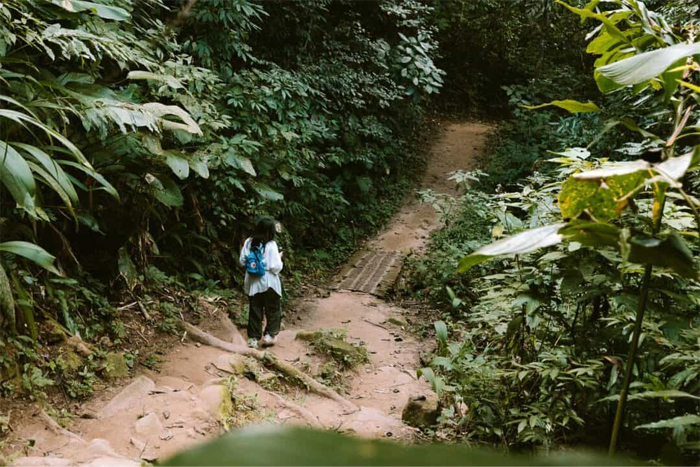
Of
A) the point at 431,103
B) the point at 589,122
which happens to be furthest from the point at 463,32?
the point at 589,122

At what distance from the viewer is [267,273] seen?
465cm

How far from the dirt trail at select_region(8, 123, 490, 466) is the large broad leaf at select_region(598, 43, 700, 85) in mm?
2114

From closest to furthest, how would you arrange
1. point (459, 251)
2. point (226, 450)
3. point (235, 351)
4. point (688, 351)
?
point (226, 450) → point (688, 351) → point (235, 351) → point (459, 251)

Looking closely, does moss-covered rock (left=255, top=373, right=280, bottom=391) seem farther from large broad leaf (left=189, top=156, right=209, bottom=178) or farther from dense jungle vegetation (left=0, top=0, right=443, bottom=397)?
large broad leaf (left=189, top=156, right=209, bottom=178)

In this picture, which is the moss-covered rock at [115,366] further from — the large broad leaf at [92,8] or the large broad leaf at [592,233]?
the large broad leaf at [592,233]

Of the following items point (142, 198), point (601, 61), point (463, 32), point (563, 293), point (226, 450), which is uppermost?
point (463, 32)

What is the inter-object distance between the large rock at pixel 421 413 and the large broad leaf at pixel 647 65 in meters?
2.30

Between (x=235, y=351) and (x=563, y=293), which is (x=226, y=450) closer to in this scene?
(x=563, y=293)

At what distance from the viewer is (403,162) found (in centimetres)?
1052

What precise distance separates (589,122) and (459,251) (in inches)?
133

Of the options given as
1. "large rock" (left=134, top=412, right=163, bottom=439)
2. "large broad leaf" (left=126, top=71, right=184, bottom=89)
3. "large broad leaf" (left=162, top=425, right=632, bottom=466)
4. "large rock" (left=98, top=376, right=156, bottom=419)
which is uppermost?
"large broad leaf" (left=126, top=71, right=184, bottom=89)

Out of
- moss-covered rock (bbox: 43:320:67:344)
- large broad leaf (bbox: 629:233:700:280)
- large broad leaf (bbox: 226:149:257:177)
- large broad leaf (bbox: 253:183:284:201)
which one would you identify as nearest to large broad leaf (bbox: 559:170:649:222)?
large broad leaf (bbox: 629:233:700:280)

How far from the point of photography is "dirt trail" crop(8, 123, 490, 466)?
2.54m

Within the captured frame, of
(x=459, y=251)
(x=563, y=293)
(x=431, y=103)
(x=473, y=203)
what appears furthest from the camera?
(x=431, y=103)
